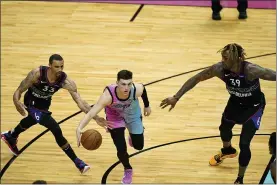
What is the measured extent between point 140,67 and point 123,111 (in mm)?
4947

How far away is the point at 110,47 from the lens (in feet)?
51.4

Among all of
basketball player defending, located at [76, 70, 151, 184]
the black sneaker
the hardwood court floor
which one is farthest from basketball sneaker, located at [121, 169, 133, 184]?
the black sneaker

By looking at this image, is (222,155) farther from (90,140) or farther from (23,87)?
(23,87)

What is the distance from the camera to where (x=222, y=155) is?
34.2 ft

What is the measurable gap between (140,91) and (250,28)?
24.2 feet

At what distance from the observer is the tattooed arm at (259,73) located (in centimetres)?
908

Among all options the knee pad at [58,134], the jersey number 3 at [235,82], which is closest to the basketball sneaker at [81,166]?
the knee pad at [58,134]

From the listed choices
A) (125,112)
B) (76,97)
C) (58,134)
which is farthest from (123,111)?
Result: (58,134)

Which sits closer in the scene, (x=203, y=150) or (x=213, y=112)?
(x=203, y=150)

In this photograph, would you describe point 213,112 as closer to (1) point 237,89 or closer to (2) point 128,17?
(1) point 237,89

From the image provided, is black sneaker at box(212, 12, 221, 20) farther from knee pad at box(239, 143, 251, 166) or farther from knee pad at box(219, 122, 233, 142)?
knee pad at box(239, 143, 251, 166)

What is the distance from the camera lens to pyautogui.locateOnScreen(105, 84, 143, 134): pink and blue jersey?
374 inches

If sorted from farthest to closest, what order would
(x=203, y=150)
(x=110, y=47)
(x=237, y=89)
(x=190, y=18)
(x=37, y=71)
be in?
(x=190, y=18) → (x=110, y=47) → (x=203, y=150) → (x=37, y=71) → (x=237, y=89)

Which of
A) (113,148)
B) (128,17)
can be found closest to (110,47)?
(128,17)
